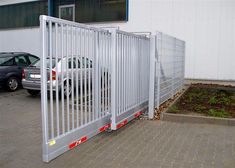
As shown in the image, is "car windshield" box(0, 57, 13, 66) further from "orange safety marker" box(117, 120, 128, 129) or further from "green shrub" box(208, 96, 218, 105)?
"green shrub" box(208, 96, 218, 105)

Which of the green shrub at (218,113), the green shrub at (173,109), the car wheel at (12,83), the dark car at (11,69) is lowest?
the green shrub at (218,113)

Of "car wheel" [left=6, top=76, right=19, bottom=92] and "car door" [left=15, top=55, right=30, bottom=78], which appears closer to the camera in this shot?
"car wheel" [left=6, top=76, right=19, bottom=92]

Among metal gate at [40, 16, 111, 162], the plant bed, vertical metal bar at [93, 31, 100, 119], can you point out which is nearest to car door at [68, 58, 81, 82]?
metal gate at [40, 16, 111, 162]

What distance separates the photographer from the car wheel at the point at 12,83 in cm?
1138

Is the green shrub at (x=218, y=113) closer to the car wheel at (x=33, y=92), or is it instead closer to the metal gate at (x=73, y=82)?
A: the metal gate at (x=73, y=82)

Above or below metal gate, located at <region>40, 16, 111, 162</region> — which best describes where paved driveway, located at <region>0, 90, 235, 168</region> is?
below

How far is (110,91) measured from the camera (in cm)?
567

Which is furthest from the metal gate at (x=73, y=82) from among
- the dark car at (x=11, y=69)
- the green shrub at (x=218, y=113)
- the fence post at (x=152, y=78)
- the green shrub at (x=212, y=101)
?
the dark car at (x=11, y=69)

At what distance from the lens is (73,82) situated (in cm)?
460

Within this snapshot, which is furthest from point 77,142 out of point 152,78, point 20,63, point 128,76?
point 20,63

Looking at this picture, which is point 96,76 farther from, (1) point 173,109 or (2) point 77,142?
(1) point 173,109

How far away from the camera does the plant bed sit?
726 cm

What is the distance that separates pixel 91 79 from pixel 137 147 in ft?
4.89

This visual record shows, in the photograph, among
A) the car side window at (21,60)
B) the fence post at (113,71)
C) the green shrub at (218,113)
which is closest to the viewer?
the fence post at (113,71)
